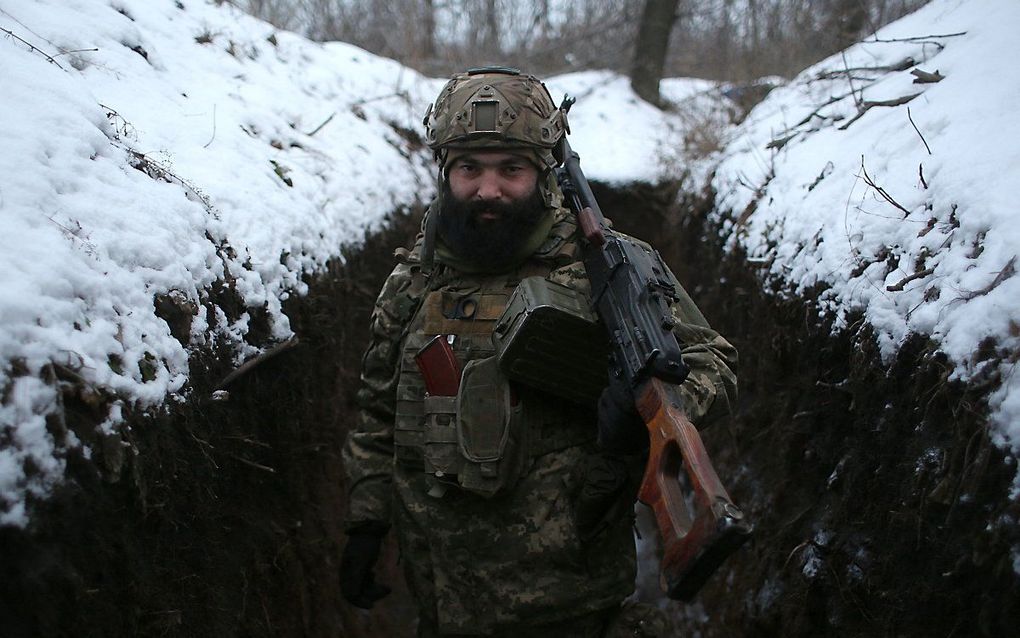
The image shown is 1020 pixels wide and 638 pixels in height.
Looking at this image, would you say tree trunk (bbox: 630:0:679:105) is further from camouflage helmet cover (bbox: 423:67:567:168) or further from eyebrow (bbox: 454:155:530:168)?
eyebrow (bbox: 454:155:530:168)

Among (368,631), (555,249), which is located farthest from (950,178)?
(368,631)

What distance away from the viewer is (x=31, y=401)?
1.69 m

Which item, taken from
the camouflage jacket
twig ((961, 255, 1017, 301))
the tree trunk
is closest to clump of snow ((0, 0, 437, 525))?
the camouflage jacket

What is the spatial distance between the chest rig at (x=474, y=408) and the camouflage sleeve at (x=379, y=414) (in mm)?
80

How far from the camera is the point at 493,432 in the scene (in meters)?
2.37

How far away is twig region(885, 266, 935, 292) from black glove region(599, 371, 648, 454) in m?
1.09

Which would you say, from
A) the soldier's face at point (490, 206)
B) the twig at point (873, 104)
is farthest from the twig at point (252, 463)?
the twig at point (873, 104)

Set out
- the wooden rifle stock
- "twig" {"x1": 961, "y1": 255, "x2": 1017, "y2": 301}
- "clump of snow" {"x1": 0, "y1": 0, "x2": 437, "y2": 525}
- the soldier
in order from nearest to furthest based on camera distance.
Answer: the wooden rifle stock
"clump of snow" {"x1": 0, "y1": 0, "x2": 437, "y2": 525}
"twig" {"x1": 961, "y1": 255, "x2": 1017, "y2": 301}
the soldier

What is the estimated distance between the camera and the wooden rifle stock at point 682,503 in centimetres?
156

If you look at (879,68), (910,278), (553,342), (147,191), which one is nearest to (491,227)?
(553,342)

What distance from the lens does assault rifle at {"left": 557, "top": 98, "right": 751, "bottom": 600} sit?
62.9 inches

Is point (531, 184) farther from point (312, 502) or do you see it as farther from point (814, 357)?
point (312, 502)

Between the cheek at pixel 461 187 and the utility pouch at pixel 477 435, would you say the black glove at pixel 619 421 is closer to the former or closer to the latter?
the utility pouch at pixel 477 435

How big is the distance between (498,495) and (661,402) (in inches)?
30.5
